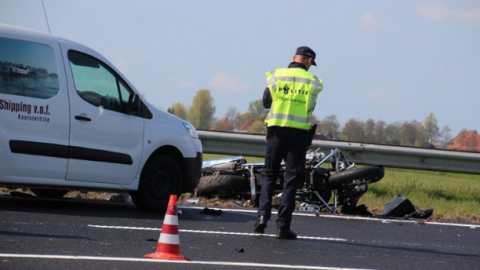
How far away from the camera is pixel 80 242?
26.7 feet

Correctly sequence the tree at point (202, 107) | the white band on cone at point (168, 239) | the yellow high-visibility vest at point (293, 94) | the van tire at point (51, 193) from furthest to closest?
the tree at point (202, 107), the van tire at point (51, 193), the yellow high-visibility vest at point (293, 94), the white band on cone at point (168, 239)

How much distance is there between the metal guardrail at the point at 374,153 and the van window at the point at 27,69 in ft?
20.9

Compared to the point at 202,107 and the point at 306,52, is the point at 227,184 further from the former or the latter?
the point at 202,107

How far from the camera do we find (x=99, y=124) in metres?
10.9

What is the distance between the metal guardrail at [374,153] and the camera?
16.8 metres

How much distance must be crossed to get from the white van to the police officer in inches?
83.7

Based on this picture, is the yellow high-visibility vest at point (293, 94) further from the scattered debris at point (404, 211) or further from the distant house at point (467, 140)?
the distant house at point (467, 140)

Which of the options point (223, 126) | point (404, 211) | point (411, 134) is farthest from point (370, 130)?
point (404, 211)

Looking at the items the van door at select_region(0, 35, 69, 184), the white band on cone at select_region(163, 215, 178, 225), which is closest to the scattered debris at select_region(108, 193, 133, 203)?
the van door at select_region(0, 35, 69, 184)

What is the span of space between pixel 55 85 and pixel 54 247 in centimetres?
327

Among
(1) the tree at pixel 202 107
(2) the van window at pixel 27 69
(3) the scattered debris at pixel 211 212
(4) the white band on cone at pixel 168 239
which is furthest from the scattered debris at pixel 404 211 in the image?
(1) the tree at pixel 202 107

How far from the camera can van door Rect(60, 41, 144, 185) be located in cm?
1075

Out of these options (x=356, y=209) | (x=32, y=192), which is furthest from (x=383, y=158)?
(x=32, y=192)

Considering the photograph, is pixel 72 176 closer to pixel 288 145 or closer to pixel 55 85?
pixel 55 85
